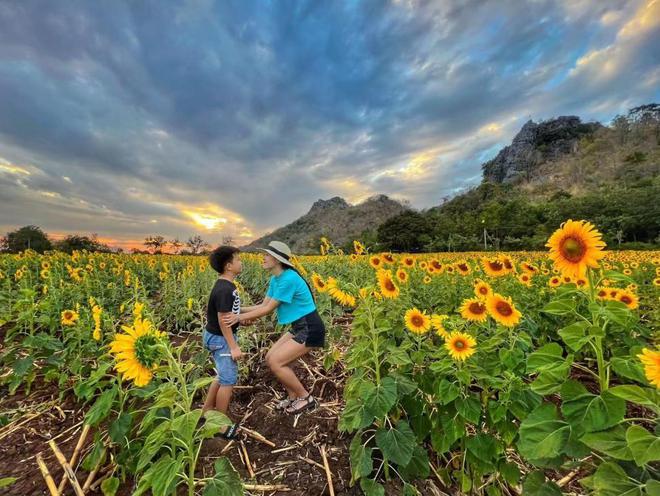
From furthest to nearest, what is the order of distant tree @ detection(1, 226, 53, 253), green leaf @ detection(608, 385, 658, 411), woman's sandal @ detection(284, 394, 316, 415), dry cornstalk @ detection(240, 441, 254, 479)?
1. distant tree @ detection(1, 226, 53, 253)
2. woman's sandal @ detection(284, 394, 316, 415)
3. dry cornstalk @ detection(240, 441, 254, 479)
4. green leaf @ detection(608, 385, 658, 411)

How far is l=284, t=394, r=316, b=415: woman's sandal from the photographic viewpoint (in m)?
3.42

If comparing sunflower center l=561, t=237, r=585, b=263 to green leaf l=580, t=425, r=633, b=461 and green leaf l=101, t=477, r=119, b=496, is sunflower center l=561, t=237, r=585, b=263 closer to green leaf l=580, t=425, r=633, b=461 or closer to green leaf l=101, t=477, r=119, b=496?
green leaf l=580, t=425, r=633, b=461

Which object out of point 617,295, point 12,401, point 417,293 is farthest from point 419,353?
point 12,401

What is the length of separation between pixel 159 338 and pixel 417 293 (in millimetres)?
3179

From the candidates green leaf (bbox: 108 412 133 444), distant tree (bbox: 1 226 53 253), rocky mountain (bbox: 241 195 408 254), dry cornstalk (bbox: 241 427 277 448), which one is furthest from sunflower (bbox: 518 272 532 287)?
rocky mountain (bbox: 241 195 408 254)

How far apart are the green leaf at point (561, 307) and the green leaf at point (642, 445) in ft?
1.93

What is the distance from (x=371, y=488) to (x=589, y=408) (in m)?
1.46

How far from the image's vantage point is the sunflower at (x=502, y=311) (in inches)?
90.9

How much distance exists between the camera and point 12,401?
372 cm

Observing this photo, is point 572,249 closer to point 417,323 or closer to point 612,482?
point 612,482

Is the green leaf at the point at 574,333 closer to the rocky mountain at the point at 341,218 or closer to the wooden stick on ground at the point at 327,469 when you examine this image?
the wooden stick on ground at the point at 327,469

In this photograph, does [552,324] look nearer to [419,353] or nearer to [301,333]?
[419,353]

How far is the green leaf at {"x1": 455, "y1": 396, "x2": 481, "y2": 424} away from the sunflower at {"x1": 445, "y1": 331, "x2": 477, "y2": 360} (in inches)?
10.0

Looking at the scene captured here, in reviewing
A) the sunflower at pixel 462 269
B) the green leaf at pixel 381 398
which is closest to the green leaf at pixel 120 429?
Answer: the green leaf at pixel 381 398
